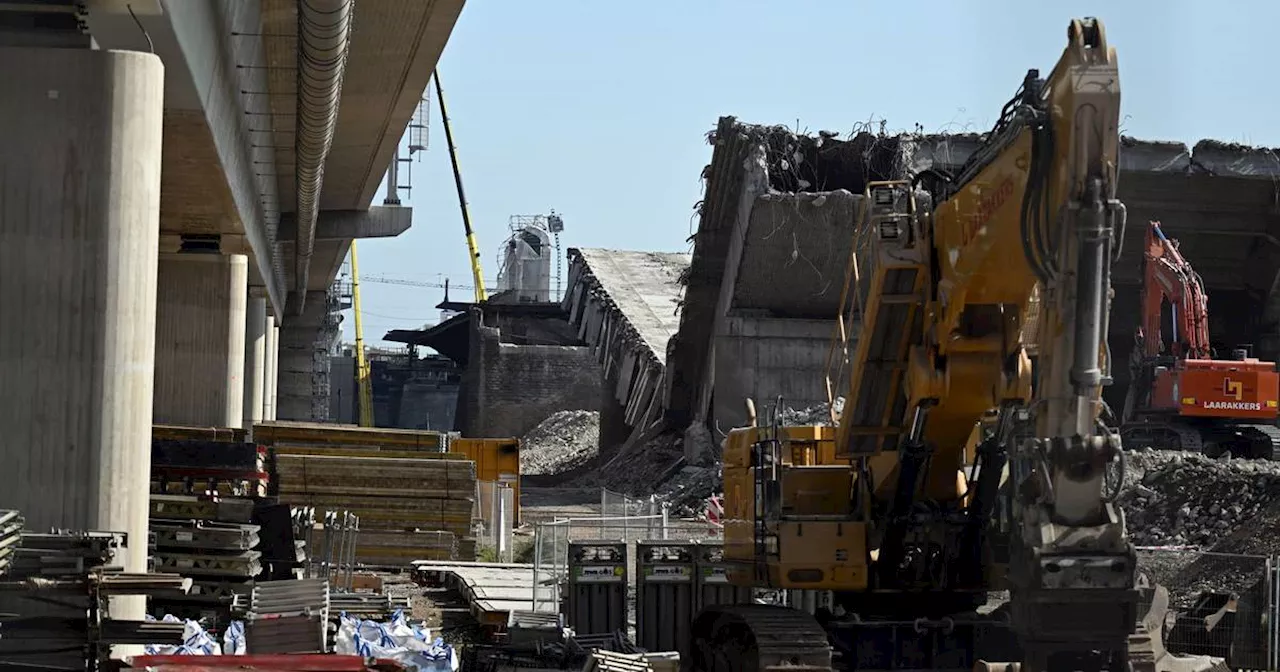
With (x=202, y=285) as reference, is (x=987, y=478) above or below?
below

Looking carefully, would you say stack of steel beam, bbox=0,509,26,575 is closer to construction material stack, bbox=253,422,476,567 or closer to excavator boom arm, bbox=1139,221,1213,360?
construction material stack, bbox=253,422,476,567

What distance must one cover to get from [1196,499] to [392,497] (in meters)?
12.7

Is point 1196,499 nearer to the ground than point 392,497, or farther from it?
farther from it

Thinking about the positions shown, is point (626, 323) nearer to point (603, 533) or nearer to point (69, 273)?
point (603, 533)

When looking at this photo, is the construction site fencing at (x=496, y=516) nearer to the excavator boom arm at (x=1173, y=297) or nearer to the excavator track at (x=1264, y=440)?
the excavator boom arm at (x=1173, y=297)

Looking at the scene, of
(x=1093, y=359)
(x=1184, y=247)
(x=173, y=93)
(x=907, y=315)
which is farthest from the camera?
(x=1184, y=247)

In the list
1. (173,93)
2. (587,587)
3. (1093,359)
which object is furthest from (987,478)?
(173,93)

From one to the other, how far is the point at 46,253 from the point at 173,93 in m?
5.46

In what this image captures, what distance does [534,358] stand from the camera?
73.3 m

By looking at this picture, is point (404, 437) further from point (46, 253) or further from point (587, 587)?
point (46, 253)

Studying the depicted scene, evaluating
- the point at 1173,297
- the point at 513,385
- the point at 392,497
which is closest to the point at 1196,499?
the point at 1173,297

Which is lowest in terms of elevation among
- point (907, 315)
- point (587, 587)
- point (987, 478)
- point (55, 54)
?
point (587, 587)

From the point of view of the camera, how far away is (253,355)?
4519 centimetres

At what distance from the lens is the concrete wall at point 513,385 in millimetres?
73125
